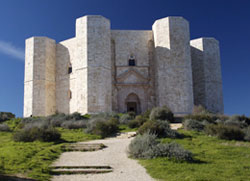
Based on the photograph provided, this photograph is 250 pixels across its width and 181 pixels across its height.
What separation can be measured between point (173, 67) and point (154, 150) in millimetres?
16519

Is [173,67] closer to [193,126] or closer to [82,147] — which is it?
[193,126]

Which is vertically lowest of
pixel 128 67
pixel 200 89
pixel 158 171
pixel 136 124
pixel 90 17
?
pixel 158 171

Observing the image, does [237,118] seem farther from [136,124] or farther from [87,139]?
[87,139]

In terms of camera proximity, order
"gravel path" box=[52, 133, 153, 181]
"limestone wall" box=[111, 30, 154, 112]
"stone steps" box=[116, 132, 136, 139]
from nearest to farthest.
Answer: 1. "gravel path" box=[52, 133, 153, 181]
2. "stone steps" box=[116, 132, 136, 139]
3. "limestone wall" box=[111, 30, 154, 112]

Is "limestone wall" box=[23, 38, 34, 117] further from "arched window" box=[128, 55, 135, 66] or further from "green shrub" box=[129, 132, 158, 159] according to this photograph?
"green shrub" box=[129, 132, 158, 159]

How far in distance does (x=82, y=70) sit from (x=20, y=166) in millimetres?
16844

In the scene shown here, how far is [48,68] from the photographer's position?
2547 centimetres

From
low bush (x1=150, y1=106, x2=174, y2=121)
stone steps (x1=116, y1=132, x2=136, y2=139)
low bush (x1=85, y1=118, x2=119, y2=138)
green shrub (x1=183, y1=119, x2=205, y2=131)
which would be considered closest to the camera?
stone steps (x1=116, y1=132, x2=136, y2=139)

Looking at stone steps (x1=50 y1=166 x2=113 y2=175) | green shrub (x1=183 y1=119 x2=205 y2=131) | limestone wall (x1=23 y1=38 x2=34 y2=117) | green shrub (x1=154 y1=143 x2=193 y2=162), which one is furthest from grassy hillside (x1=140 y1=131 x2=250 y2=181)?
limestone wall (x1=23 y1=38 x2=34 y2=117)

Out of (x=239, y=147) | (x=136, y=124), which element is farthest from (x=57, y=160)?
(x=136, y=124)

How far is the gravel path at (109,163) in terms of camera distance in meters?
5.81

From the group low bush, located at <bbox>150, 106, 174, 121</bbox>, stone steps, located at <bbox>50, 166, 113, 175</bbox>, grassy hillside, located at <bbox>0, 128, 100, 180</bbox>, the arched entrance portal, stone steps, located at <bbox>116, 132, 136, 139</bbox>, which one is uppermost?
the arched entrance portal

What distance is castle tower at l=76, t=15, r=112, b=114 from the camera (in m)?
22.0

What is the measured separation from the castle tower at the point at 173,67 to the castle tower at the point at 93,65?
4.53 meters
